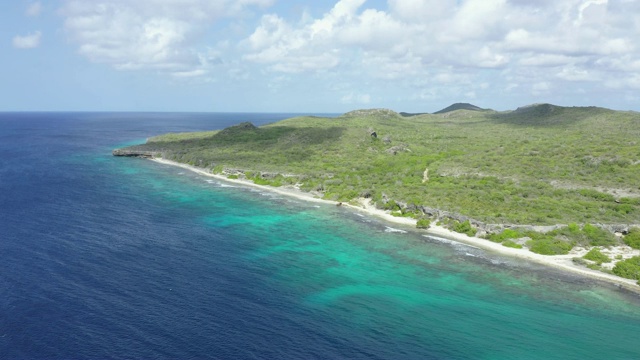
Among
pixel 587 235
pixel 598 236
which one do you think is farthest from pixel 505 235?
pixel 598 236

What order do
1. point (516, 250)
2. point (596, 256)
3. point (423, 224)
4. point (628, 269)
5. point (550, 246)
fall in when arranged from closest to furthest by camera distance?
point (628, 269) → point (596, 256) → point (550, 246) → point (516, 250) → point (423, 224)

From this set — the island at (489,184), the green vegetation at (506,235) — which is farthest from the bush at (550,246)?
the green vegetation at (506,235)

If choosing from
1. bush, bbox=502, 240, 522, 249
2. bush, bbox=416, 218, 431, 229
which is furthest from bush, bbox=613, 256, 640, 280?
bush, bbox=416, 218, 431, 229

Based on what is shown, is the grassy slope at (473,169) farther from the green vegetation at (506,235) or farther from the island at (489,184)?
the green vegetation at (506,235)

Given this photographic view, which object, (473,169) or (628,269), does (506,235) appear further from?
(473,169)

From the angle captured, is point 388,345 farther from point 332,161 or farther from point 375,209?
point 332,161
